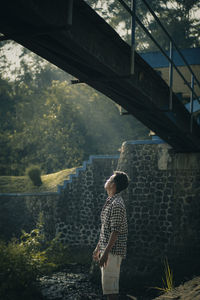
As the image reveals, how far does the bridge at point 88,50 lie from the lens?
4059mm

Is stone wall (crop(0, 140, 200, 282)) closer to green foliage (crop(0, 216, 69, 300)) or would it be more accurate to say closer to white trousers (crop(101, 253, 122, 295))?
green foliage (crop(0, 216, 69, 300))

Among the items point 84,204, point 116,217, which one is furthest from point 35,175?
point 116,217

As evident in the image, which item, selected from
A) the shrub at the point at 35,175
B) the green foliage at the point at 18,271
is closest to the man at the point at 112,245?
Result: the green foliage at the point at 18,271

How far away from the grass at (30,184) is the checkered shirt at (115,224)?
12.5m

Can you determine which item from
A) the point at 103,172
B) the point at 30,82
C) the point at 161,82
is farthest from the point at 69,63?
the point at 30,82

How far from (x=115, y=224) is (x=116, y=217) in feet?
0.26

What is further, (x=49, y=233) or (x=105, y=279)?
(x=49, y=233)

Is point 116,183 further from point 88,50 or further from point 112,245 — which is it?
point 88,50

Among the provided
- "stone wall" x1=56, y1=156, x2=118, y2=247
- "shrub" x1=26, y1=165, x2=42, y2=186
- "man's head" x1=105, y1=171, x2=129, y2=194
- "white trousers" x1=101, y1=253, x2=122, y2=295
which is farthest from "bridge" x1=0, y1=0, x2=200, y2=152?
"shrub" x1=26, y1=165, x2=42, y2=186

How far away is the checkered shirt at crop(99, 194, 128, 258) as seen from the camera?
15.7 ft

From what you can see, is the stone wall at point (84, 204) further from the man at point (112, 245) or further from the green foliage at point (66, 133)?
the man at point (112, 245)

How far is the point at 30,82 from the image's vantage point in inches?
1276

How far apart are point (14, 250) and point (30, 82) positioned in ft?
80.4

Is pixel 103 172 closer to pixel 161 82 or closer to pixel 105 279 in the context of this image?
pixel 161 82
